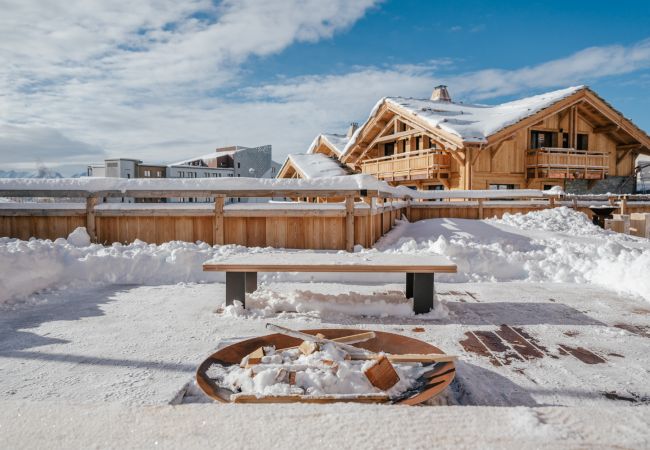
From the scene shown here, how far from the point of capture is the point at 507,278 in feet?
26.2

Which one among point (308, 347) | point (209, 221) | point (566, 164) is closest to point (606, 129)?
point (566, 164)

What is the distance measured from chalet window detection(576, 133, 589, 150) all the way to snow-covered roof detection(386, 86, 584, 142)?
3.10 metres

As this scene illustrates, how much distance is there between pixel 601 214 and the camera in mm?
16812

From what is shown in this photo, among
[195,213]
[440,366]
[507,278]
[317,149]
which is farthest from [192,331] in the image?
[317,149]

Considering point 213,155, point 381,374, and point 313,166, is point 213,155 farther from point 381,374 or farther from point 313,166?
point 381,374

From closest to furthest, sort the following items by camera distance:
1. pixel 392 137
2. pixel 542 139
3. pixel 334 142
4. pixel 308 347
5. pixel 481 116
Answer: pixel 308 347 → pixel 542 139 → pixel 481 116 → pixel 392 137 → pixel 334 142

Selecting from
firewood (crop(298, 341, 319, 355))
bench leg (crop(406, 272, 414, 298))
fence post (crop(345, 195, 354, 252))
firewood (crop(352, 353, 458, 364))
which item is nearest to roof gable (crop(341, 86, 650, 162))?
fence post (crop(345, 195, 354, 252))


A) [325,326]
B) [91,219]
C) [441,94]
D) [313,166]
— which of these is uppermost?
[441,94]

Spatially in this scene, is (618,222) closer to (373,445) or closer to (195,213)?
(195,213)

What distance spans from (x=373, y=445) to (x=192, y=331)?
380cm

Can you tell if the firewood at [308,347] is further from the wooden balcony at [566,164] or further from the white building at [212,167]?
the white building at [212,167]

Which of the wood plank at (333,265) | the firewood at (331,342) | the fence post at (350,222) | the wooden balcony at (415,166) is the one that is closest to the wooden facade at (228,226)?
the fence post at (350,222)

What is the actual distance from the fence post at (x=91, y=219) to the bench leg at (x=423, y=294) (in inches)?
282

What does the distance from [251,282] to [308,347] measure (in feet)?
10.6
